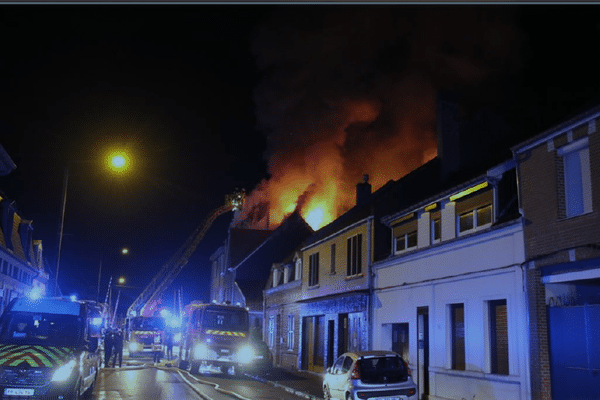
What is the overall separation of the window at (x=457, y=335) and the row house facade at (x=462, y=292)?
1.1 inches

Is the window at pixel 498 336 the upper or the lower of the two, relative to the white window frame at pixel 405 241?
lower

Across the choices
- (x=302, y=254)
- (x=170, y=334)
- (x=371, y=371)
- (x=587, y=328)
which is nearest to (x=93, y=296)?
(x=170, y=334)

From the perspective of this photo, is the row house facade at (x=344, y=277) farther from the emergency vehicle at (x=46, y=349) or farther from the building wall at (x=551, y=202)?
the emergency vehicle at (x=46, y=349)

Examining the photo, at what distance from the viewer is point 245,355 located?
2539 centimetres

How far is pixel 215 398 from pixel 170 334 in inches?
763

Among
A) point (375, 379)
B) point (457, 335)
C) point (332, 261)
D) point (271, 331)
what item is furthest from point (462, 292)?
point (271, 331)

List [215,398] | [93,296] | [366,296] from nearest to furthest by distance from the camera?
1. [215,398]
2. [366,296]
3. [93,296]

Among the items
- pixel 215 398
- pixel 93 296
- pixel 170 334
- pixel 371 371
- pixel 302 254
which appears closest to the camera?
pixel 371 371

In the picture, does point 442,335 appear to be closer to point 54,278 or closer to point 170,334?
point 54,278

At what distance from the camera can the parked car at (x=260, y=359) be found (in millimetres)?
26403

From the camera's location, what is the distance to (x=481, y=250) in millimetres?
15977

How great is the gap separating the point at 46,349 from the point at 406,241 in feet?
39.0

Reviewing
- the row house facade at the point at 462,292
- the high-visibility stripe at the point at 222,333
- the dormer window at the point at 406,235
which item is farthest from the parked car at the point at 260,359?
the dormer window at the point at 406,235

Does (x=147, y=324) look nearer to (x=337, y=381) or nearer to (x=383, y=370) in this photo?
(x=337, y=381)
